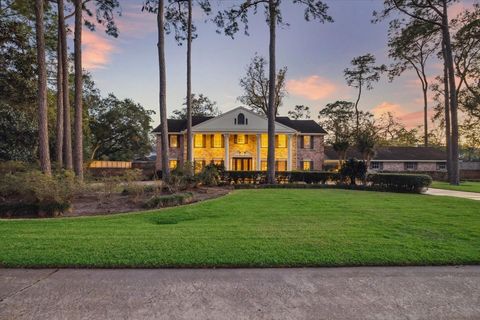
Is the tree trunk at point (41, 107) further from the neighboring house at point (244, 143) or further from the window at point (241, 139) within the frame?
the window at point (241, 139)

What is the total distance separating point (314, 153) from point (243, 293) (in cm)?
2770

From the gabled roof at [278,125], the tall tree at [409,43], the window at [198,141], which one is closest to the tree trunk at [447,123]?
the tall tree at [409,43]

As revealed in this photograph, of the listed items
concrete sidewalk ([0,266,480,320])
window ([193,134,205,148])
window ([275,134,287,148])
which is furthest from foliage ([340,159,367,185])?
window ([193,134,205,148])

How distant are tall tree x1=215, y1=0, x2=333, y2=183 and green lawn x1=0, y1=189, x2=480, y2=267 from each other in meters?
10.4

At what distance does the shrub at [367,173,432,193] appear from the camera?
14211 mm

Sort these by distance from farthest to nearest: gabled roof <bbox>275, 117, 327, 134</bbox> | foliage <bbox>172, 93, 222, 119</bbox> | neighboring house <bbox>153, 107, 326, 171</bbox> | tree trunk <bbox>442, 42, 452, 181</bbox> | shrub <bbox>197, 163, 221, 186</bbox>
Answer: foliage <bbox>172, 93, 222, 119</bbox>
gabled roof <bbox>275, 117, 327, 134</bbox>
neighboring house <bbox>153, 107, 326, 171</bbox>
tree trunk <bbox>442, 42, 452, 181</bbox>
shrub <bbox>197, 163, 221, 186</bbox>

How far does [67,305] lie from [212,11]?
19.4 metres

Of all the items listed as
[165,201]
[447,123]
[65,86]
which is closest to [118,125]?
[65,86]

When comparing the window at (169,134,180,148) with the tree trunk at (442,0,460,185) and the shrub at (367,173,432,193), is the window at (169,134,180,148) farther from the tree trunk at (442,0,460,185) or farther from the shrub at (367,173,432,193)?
the tree trunk at (442,0,460,185)

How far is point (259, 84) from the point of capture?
123 ft

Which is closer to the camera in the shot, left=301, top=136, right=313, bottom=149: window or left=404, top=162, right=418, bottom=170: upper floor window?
left=301, top=136, right=313, bottom=149: window

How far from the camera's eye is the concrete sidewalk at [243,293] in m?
2.70

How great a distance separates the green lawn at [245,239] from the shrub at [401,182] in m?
6.45

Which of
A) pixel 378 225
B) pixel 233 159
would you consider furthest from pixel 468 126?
pixel 378 225
